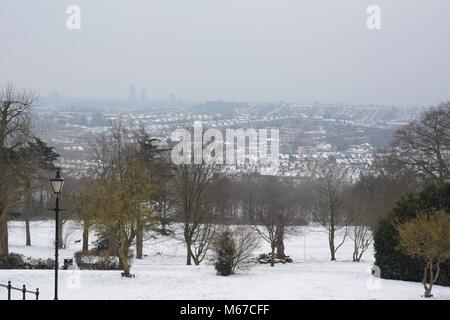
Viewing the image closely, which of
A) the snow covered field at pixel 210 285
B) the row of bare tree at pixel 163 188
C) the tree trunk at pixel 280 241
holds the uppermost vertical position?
the row of bare tree at pixel 163 188

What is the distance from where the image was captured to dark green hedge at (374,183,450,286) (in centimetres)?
2253

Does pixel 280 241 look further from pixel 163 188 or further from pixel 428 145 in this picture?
pixel 428 145

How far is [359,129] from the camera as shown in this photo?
501 feet

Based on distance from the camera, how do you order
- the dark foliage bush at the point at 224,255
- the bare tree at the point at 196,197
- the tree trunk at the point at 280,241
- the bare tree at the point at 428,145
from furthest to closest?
the bare tree at the point at 428,145 < the tree trunk at the point at 280,241 < the bare tree at the point at 196,197 < the dark foliage bush at the point at 224,255

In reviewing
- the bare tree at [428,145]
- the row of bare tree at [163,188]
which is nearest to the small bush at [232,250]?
the row of bare tree at [163,188]

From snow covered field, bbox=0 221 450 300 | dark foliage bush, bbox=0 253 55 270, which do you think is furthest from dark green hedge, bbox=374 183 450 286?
dark foliage bush, bbox=0 253 55 270

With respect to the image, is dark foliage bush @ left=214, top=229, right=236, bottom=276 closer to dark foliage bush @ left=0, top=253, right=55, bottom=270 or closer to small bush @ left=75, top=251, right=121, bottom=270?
small bush @ left=75, top=251, right=121, bottom=270

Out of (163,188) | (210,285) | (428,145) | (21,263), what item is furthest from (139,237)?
(428,145)

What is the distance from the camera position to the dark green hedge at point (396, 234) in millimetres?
22531

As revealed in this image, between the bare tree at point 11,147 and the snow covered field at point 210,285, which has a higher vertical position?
the bare tree at point 11,147

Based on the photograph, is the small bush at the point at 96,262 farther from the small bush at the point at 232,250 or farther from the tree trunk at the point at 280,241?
the tree trunk at the point at 280,241
